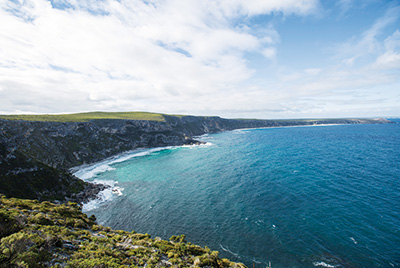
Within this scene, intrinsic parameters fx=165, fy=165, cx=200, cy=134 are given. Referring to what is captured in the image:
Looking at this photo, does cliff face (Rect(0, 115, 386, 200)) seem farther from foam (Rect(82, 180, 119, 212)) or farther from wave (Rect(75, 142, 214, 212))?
foam (Rect(82, 180, 119, 212))

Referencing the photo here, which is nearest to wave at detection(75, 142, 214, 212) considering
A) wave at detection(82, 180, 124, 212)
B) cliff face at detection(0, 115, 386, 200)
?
wave at detection(82, 180, 124, 212)

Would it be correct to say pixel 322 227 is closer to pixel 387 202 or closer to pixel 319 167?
pixel 387 202

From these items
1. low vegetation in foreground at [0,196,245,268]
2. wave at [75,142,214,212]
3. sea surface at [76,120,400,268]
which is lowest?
wave at [75,142,214,212]

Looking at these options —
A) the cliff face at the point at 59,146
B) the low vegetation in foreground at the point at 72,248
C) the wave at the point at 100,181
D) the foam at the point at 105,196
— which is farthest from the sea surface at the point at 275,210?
the cliff face at the point at 59,146

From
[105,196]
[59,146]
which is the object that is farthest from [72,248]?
[59,146]

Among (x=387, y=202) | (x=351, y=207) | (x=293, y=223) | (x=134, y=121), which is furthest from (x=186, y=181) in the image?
(x=134, y=121)

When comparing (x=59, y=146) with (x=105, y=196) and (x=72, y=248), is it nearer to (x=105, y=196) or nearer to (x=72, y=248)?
(x=105, y=196)

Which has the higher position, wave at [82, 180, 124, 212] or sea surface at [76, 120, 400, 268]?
sea surface at [76, 120, 400, 268]
